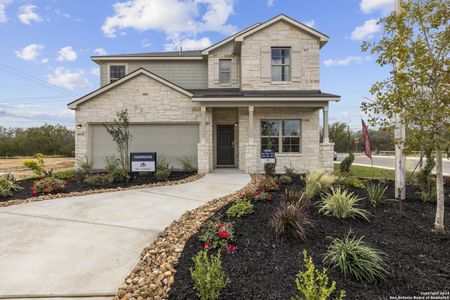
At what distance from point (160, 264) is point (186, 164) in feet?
25.8

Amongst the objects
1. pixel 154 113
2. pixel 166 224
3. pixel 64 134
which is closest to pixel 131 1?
pixel 154 113

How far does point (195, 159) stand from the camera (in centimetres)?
1162

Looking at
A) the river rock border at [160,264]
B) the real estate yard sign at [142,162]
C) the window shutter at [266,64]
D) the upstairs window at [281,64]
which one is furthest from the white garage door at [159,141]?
the river rock border at [160,264]

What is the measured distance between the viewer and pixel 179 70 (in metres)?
14.2

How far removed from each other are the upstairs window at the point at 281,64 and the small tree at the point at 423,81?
795 centimetres

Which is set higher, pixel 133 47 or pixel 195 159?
pixel 133 47

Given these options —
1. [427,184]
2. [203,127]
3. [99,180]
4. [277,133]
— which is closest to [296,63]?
[277,133]

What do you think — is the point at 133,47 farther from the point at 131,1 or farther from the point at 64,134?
the point at 64,134

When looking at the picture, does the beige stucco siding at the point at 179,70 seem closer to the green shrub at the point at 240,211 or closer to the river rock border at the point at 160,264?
the green shrub at the point at 240,211

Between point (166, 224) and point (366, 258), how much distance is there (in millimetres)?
3326

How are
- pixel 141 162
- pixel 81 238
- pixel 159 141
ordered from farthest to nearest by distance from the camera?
1. pixel 159 141
2. pixel 141 162
3. pixel 81 238

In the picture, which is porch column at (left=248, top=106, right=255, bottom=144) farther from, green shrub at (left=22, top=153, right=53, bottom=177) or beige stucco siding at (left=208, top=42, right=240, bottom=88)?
green shrub at (left=22, top=153, right=53, bottom=177)

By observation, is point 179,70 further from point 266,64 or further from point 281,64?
point 281,64

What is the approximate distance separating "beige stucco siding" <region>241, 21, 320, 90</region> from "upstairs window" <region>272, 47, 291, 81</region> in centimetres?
22
